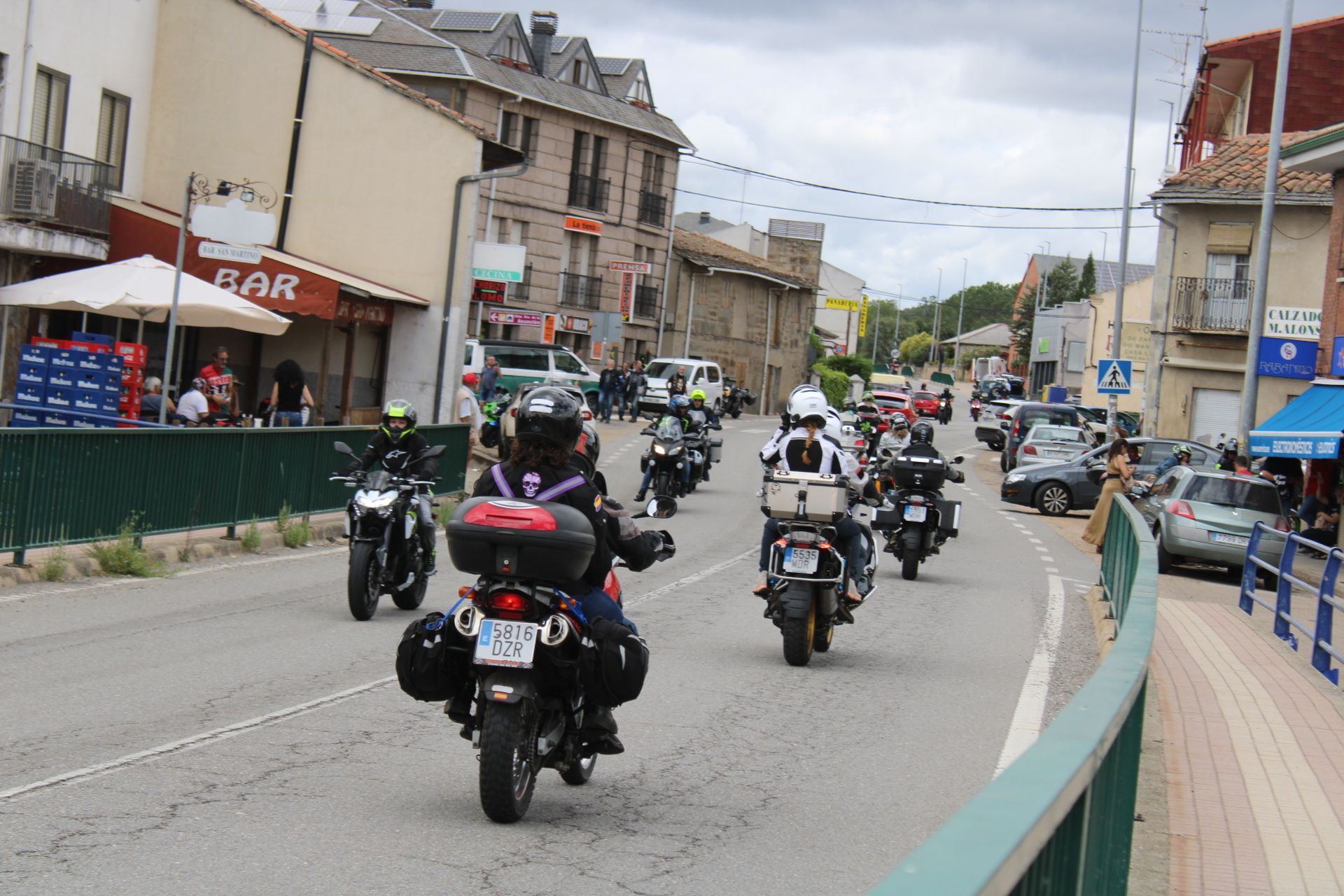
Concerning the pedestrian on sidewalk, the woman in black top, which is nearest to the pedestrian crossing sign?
the pedestrian on sidewalk

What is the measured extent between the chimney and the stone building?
415 inches

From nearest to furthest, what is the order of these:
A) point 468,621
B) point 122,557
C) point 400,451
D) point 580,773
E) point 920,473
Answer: point 468,621
point 580,773
point 400,451
point 122,557
point 920,473

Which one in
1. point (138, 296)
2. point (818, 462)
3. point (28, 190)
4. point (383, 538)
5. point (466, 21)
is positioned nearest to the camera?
point (818, 462)

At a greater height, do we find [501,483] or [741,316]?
[741,316]

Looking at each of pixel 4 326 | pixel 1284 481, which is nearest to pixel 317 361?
pixel 4 326

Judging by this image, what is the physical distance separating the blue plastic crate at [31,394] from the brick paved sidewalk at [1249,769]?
12.8m

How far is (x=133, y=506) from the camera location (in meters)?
14.1

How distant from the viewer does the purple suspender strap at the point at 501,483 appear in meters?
6.17

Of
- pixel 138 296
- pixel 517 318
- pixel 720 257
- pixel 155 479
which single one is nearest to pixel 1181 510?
pixel 155 479

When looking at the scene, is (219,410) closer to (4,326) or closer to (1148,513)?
(4,326)

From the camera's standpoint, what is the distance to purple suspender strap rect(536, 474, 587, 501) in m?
6.09

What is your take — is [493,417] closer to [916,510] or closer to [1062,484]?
[1062,484]

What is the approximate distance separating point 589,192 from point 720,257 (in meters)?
12.6

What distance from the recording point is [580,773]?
265 inches
